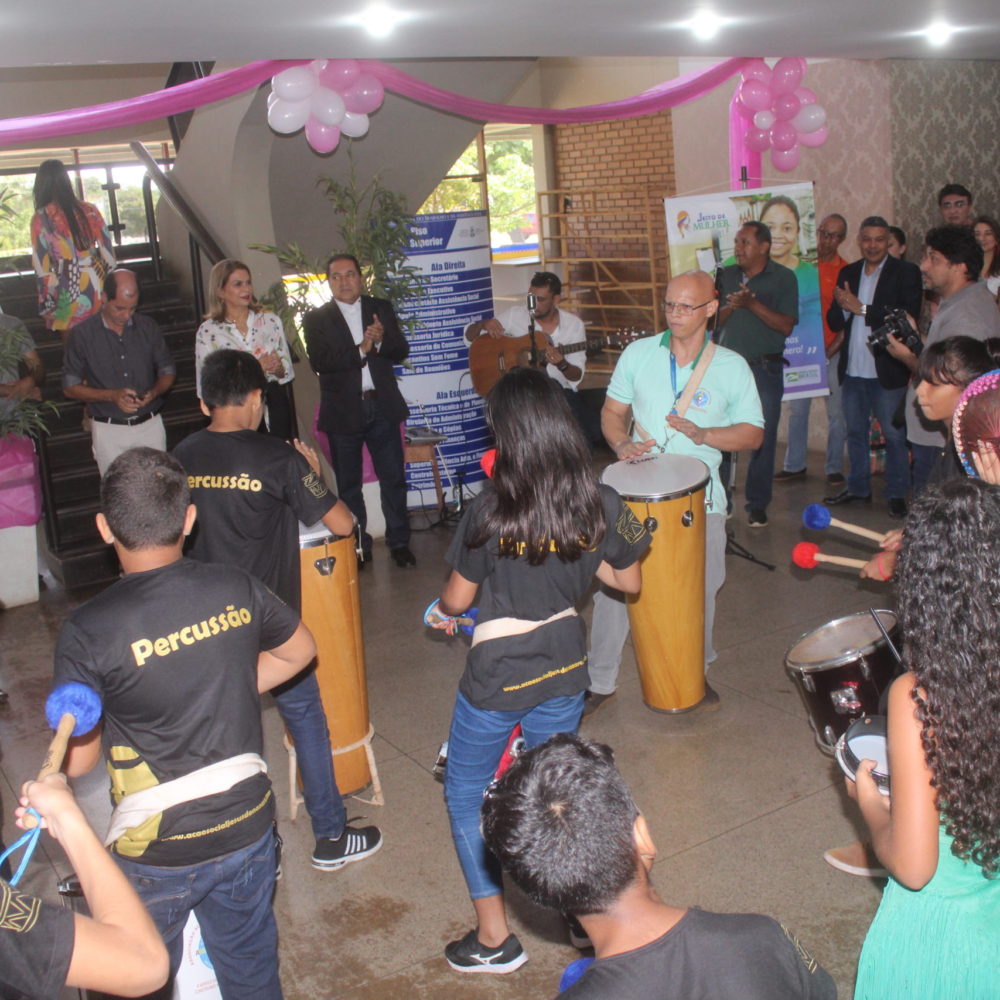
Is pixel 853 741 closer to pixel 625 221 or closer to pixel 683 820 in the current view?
pixel 683 820

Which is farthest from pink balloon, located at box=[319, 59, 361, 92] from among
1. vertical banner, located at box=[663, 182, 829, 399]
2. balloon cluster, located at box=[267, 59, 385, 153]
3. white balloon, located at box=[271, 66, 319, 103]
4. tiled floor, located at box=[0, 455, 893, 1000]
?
tiled floor, located at box=[0, 455, 893, 1000]

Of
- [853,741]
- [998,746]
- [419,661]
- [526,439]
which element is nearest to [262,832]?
[526,439]

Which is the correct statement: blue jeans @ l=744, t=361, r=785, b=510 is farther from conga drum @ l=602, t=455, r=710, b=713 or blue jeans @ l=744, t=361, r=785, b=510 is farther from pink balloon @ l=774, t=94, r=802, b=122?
conga drum @ l=602, t=455, r=710, b=713

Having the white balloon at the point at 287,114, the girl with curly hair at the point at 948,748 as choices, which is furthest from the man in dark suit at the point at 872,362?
the girl with curly hair at the point at 948,748

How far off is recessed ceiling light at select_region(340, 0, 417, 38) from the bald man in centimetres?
180

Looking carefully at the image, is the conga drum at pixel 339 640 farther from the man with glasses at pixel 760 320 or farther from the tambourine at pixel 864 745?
the man with glasses at pixel 760 320

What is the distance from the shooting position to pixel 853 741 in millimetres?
2252

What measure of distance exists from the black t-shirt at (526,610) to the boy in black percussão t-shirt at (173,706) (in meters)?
0.57

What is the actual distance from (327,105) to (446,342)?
1728 mm

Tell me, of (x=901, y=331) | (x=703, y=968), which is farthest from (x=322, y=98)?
(x=703, y=968)

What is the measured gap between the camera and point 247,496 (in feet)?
9.95

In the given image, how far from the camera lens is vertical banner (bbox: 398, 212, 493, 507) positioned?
7.09 metres

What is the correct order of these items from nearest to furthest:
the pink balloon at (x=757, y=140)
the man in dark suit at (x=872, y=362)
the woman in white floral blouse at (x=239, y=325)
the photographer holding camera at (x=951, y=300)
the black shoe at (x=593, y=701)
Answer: the black shoe at (x=593, y=701), the photographer holding camera at (x=951, y=300), the woman in white floral blouse at (x=239, y=325), the man in dark suit at (x=872, y=362), the pink balloon at (x=757, y=140)

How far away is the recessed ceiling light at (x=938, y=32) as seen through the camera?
19.5ft
